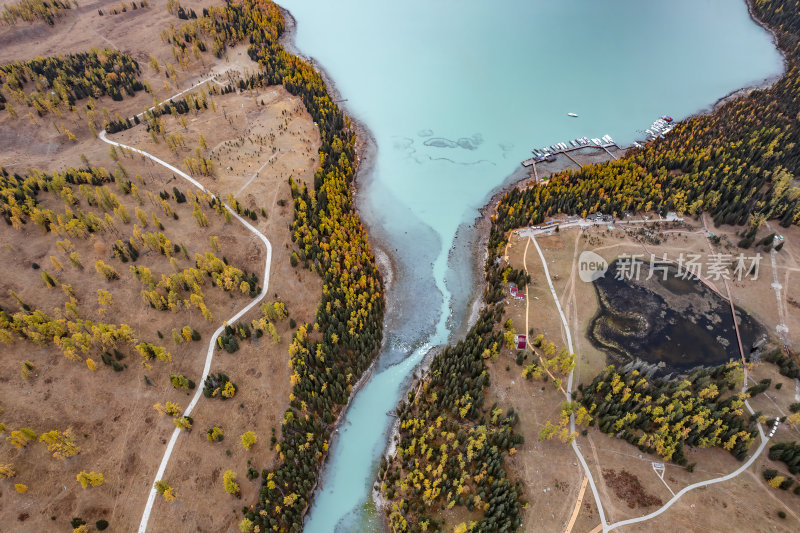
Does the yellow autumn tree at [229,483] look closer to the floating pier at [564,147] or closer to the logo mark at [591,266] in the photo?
the logo mark at [591,266]

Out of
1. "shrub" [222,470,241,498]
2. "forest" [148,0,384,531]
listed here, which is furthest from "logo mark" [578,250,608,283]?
"shrub" [222,470,241,498]

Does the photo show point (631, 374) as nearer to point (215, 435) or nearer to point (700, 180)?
point (700, 180)

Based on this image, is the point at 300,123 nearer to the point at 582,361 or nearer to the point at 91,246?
the point at 91,246

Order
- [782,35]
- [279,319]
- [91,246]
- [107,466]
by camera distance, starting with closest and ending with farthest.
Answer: [107,466] < [279,319] < [91,246] < [782,35]

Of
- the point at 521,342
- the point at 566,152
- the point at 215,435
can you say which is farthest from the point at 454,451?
the point at 566,152

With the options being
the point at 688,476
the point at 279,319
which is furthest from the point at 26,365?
the point at 688,476

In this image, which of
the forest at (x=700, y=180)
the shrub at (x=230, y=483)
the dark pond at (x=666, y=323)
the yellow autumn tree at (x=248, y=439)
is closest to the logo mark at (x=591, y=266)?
the dark pond at (x=666, y=323)
